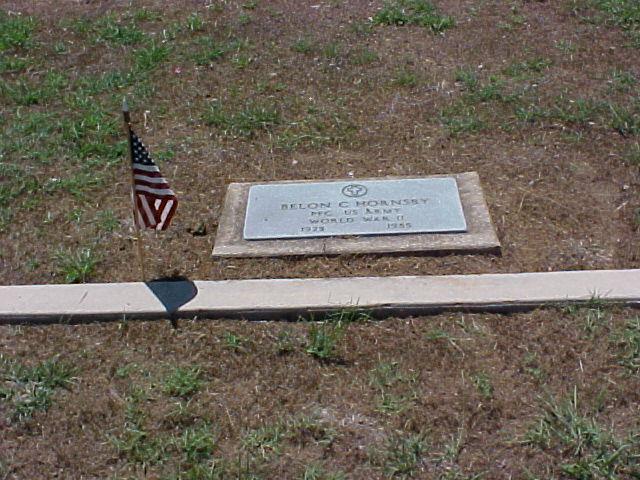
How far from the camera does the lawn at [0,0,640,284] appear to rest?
4.27 m

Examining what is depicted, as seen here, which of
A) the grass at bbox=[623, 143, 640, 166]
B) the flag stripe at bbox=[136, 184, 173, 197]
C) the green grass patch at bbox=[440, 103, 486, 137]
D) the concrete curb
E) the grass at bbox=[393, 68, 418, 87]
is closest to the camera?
the concrete curb

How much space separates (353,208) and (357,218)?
102 mm

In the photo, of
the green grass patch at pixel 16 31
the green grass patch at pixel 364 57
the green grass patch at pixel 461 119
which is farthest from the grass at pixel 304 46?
the green grass patch at pixel 16 31

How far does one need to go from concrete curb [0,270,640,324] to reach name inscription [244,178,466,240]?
0.41 metres

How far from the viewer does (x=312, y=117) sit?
218 inches

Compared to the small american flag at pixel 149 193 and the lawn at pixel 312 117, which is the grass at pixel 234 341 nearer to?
the lawn at pixel 312 117

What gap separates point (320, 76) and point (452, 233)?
231 centimetres

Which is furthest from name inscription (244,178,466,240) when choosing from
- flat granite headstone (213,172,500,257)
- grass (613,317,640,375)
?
grass (613,317,640,375)

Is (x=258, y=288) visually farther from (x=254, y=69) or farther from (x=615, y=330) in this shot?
(x=254, y=69)

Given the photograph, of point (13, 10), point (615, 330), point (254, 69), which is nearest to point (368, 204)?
point (615, 330)

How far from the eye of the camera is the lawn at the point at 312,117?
14.0 ft

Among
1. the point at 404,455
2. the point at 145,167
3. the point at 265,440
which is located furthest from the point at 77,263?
the point at 404,455

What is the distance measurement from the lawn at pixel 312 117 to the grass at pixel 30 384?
663 mm

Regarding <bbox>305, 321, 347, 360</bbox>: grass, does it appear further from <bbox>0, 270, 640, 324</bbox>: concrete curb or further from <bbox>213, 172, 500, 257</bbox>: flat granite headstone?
<bbox>213, 172, 500, 257</bbox>: flat granite headstone
